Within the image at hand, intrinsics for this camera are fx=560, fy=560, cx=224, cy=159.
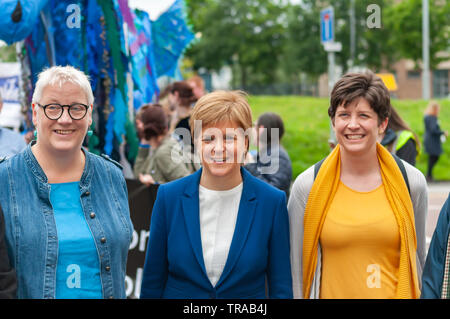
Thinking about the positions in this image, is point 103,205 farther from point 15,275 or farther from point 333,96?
point 333,96

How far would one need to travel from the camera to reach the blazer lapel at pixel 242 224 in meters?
2.27

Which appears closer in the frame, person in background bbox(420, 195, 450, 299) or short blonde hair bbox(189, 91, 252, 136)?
person in background bbox(420, 195, 450, 299)

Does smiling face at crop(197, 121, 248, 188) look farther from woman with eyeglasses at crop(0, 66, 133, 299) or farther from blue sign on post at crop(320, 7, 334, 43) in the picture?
blue sign on post at crop(320, 7, 334, 43)

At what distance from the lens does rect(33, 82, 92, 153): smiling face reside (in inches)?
88.7

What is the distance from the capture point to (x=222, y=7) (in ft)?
144

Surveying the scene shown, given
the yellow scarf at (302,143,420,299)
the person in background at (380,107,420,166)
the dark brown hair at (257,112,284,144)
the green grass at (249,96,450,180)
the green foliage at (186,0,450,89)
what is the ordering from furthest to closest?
the green foliage at (186,0,450,89) < the green grass at (249,96,450,180) < the dark brown hair at (257,112,284,144) < the person in background at (380,107,420,166) < the yellow scarf at (302,143,420,299)

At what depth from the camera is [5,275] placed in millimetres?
1986

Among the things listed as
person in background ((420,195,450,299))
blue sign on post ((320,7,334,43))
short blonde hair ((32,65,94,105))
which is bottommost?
person in background ((420,195,450,299))

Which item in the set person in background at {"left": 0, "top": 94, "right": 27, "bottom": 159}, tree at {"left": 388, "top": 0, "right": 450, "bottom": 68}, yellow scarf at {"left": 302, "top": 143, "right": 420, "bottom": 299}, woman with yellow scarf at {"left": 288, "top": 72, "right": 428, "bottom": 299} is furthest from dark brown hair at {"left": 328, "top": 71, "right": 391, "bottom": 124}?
tree at {"left": 388, "top": 0, "right": 450, "bottom": 68}

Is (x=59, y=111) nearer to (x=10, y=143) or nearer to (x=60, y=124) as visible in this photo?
(x=60, y=124)

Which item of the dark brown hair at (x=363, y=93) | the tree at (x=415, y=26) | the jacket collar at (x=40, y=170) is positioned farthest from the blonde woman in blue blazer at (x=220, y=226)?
the tree at (x=415, y=26)

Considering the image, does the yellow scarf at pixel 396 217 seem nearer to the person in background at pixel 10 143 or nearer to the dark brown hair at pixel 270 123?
the dark brown hair at pixel 270 123

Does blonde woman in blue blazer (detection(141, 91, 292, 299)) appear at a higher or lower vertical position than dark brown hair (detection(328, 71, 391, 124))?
lower
